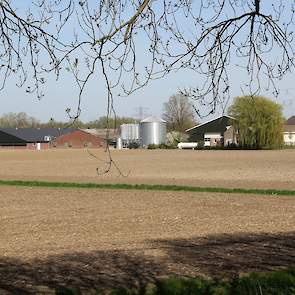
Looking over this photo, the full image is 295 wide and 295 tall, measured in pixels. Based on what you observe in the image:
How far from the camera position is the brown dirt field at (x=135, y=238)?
10953 millimetres

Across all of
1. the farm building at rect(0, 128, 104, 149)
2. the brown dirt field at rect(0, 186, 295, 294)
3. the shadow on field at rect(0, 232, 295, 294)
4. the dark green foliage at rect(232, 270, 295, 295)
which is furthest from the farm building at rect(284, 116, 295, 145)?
the dark green foliage at rect(232, 270, 295, 295)

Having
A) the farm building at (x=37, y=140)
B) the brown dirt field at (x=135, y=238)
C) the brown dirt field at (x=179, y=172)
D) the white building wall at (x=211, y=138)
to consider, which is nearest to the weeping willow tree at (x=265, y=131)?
the white building wall at (x=211, y=138)

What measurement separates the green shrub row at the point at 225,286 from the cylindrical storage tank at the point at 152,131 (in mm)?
130581

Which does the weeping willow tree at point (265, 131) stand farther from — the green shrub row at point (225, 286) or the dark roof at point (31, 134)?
the green shrub row at point (225, 286)

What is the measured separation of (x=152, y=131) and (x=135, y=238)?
126 metres

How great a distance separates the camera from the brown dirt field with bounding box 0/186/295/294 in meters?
11.0

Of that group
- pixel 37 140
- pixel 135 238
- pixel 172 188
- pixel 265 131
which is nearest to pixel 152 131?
pixel 265 131

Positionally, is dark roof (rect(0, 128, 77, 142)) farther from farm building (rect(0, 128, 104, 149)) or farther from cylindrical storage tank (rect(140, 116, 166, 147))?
cylindrical storage tank (rect(140, 116, 166, 147))

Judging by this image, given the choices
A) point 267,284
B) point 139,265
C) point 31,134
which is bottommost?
point 139,265

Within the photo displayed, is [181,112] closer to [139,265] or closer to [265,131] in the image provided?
[139,265]

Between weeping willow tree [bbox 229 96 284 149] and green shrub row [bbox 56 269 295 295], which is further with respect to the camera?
weeping willow tree [bbox 229 96 284 149]

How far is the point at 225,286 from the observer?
9.25 metres

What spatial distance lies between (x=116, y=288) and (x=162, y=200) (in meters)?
19.2

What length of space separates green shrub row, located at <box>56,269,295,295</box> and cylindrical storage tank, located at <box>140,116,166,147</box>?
13058cm
